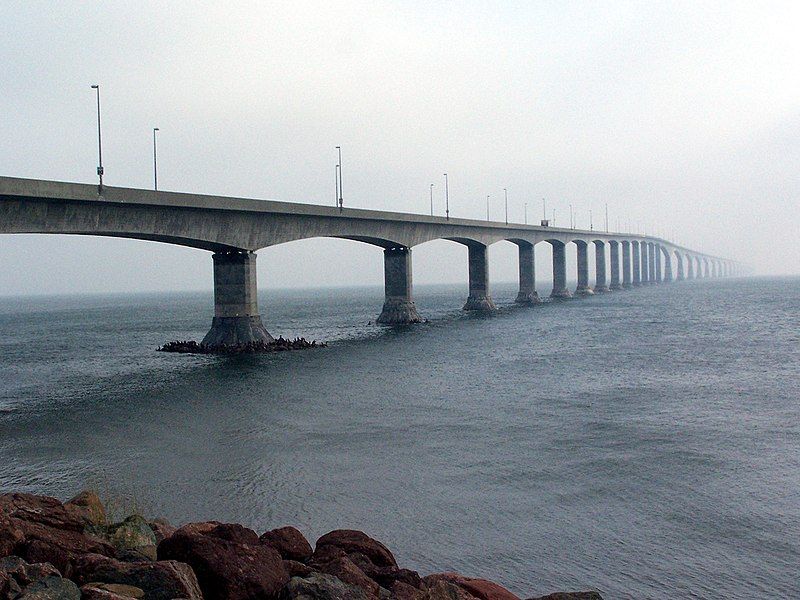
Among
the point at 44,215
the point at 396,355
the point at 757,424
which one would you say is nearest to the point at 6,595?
the point at 757,424

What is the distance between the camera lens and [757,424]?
81.3ft

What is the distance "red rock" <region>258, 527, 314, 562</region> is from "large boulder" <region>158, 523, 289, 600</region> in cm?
101

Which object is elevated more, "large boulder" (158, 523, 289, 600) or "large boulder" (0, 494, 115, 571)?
"large boulder" (0, 494, 115, 571)

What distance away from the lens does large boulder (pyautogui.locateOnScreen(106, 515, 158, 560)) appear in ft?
37.3

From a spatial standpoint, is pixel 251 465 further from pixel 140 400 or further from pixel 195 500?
pixel 140 400

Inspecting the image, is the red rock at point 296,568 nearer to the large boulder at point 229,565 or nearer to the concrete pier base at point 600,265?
the large boulder at point 229,565

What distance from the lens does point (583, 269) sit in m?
149

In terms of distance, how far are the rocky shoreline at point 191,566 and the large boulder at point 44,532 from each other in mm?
14

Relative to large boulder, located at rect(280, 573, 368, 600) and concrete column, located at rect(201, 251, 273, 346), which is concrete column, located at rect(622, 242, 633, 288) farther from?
large boulder, located at rect(280, 573, 368, 600)

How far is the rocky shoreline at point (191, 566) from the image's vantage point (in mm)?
9359

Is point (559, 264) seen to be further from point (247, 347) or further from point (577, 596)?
point (577, 596)

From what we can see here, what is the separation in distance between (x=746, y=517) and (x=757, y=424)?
407 inches

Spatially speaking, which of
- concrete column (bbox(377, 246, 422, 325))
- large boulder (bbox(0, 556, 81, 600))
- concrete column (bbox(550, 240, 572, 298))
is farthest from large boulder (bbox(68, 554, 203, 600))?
concrete column (bbox(550, 240, 572, 298))

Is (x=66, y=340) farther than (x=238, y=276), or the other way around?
(x=66, y=340)
